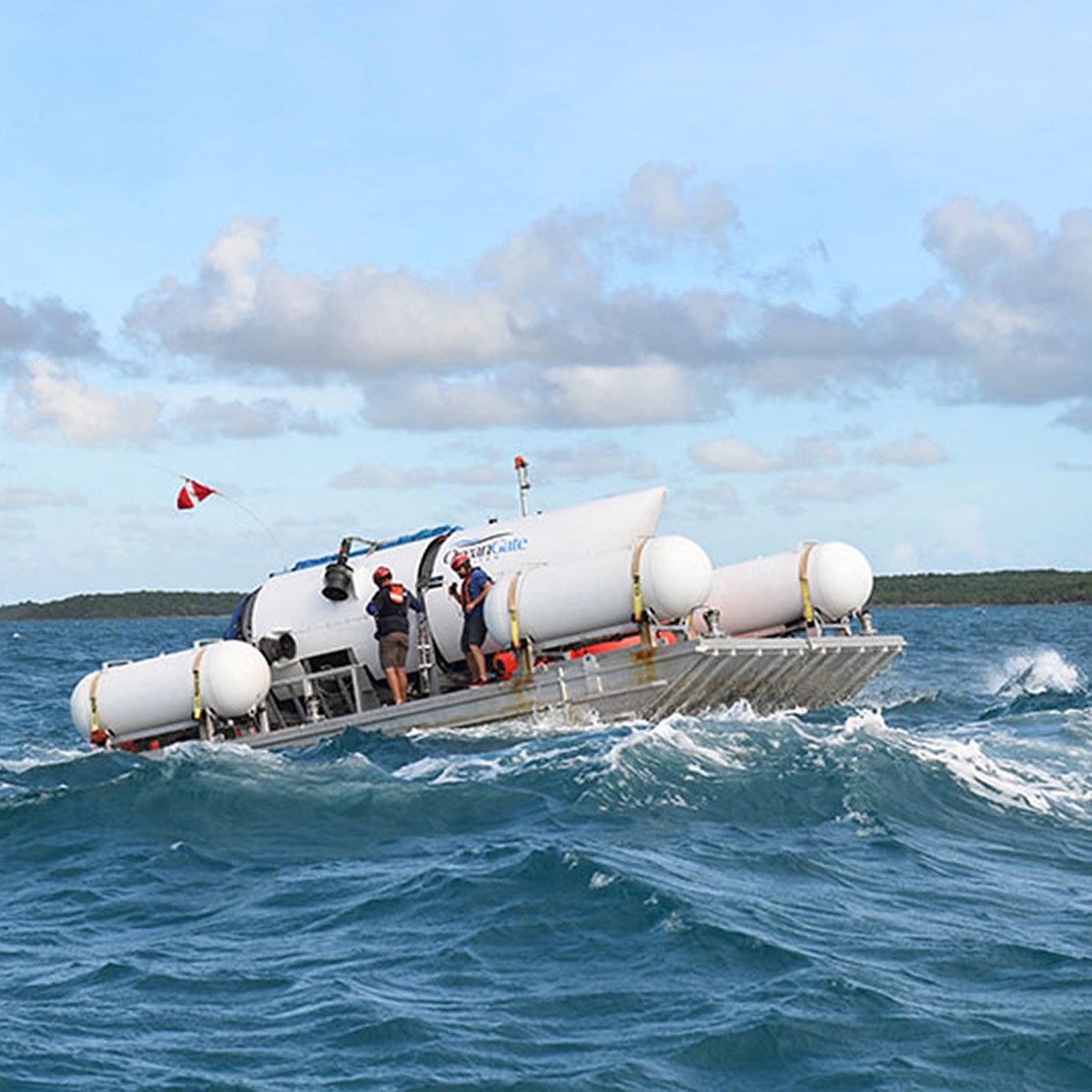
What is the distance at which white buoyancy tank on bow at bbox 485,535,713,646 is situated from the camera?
60.5ft

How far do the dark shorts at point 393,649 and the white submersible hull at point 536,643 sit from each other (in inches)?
20.3

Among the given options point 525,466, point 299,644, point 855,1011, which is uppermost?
point 525,466

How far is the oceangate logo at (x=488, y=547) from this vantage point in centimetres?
2081

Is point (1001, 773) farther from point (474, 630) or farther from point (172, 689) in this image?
point (172, 689)

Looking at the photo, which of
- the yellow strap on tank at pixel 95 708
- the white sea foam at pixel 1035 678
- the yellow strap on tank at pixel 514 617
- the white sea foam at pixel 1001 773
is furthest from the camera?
the white sea foam at pixel 1035 678

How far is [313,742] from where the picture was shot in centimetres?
2008

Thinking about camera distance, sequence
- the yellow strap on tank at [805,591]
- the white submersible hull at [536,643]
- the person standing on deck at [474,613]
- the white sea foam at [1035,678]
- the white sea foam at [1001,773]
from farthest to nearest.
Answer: the white sea foam at [1035,678]
the yellow strap on tank at [805,591]
the person standing on deck at [474,613]
the white submersible hull at [536,643]
the white sea foam at [1001,773]

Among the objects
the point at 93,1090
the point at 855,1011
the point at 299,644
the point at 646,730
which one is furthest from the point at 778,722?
the point at 93,1090

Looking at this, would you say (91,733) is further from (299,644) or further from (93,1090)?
(93,1090)

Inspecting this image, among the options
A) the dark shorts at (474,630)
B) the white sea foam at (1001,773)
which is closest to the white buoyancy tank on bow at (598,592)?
the dark shorts at (474,630)

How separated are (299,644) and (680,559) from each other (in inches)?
251

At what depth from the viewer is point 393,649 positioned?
20.2 m

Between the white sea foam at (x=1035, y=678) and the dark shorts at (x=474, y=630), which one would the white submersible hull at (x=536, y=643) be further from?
the white sea foam at (x=1035, y=678)

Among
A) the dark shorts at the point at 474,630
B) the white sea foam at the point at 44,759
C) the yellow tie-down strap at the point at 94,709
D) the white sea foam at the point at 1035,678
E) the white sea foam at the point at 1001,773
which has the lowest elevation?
the white sea foam at the point at 1035,678
